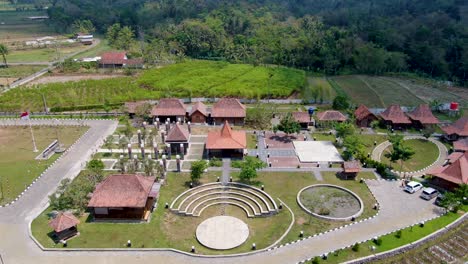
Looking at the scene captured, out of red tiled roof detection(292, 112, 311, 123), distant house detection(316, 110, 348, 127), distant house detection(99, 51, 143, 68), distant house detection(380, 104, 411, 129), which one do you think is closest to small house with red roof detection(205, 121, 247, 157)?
red tiled roof detection(292, 112, 311, 123)

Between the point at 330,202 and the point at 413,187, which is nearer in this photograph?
the point at 330,202

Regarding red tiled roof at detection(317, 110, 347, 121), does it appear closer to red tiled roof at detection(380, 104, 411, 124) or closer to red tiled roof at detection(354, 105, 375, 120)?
red tiled roof at detection(354, 105, 375, 120)

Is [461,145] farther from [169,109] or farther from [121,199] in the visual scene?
[121,199]

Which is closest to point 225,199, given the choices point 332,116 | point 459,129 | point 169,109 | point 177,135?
point 177,135

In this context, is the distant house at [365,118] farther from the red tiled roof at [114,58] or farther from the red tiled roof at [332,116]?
the red tiled roof at [114,58]

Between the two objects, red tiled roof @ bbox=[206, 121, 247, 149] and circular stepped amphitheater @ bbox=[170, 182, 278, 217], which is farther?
red tiled roof @ bbox=[206, 121, 247, 149]

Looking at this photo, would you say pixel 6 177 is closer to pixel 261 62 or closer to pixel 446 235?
pixel 446 235
